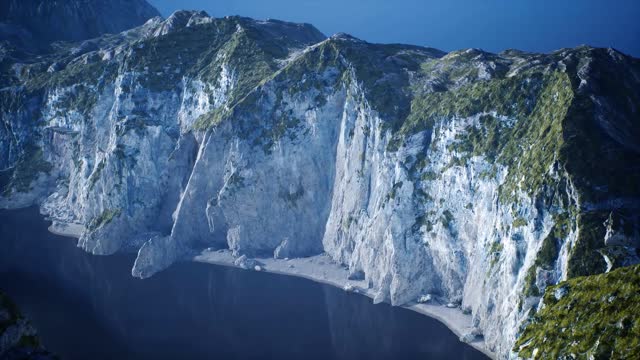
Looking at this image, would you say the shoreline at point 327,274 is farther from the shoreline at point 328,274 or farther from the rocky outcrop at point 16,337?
the rocky outcrop at point 16,337

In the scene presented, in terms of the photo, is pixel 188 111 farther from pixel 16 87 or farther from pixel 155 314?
pixel 16 87

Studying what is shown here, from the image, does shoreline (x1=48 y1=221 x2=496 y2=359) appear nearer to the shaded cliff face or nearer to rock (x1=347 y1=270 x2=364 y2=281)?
rock (x1=347 y1=270 x2=364 y2=281)

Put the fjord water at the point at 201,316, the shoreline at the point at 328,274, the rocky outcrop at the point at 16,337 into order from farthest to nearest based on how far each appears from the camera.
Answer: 1. the shoreline at the point at 328,274
2. the fjord water at the point at 201,316
3. the rocky outcrop at the point at 16,337

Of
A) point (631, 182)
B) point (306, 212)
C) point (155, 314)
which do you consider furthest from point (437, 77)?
point (155, 314)

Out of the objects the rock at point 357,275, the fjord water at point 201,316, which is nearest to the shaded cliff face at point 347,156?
the rock at point 357,275

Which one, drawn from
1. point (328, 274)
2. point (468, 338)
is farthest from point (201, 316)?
point (468, 338)

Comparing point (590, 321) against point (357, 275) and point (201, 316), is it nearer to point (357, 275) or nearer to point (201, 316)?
point (357, 275)
